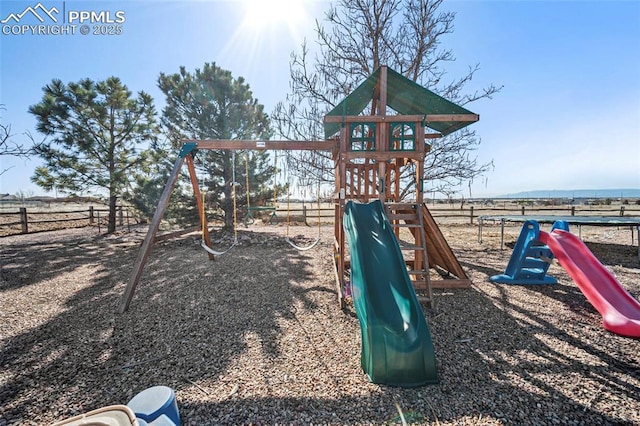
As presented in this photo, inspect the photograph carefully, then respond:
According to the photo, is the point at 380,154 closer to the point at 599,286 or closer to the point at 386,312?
the point at 386,312

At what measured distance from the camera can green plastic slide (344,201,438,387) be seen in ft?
Answer: 7.54

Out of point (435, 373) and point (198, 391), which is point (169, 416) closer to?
point (198, 391)

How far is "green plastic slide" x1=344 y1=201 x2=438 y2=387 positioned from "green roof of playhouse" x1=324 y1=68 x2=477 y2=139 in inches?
76.5

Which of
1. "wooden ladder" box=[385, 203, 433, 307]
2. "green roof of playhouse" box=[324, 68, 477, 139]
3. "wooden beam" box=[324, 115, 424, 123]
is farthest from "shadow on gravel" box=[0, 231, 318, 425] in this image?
"green roof of playhouse" box=[324, 68, 477, 139]

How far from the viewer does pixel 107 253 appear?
7.70 m

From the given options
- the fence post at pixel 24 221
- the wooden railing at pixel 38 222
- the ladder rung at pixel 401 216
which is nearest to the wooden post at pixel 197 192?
the ladder rung at pixel 401 216

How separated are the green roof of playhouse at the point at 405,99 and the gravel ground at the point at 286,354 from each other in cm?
296

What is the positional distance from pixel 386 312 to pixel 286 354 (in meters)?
1.12

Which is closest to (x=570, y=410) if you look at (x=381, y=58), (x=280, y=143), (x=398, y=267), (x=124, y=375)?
(x=398, y=267)

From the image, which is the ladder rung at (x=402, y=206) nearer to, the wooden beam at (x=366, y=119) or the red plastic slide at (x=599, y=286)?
the wooden beam at (x=366, y=119)

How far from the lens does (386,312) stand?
8.88 feet

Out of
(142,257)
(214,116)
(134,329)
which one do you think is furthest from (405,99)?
(214,116)

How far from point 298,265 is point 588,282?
4928 millimetres

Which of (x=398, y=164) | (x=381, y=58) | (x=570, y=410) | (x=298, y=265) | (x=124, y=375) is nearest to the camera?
(x=570, y=410)
